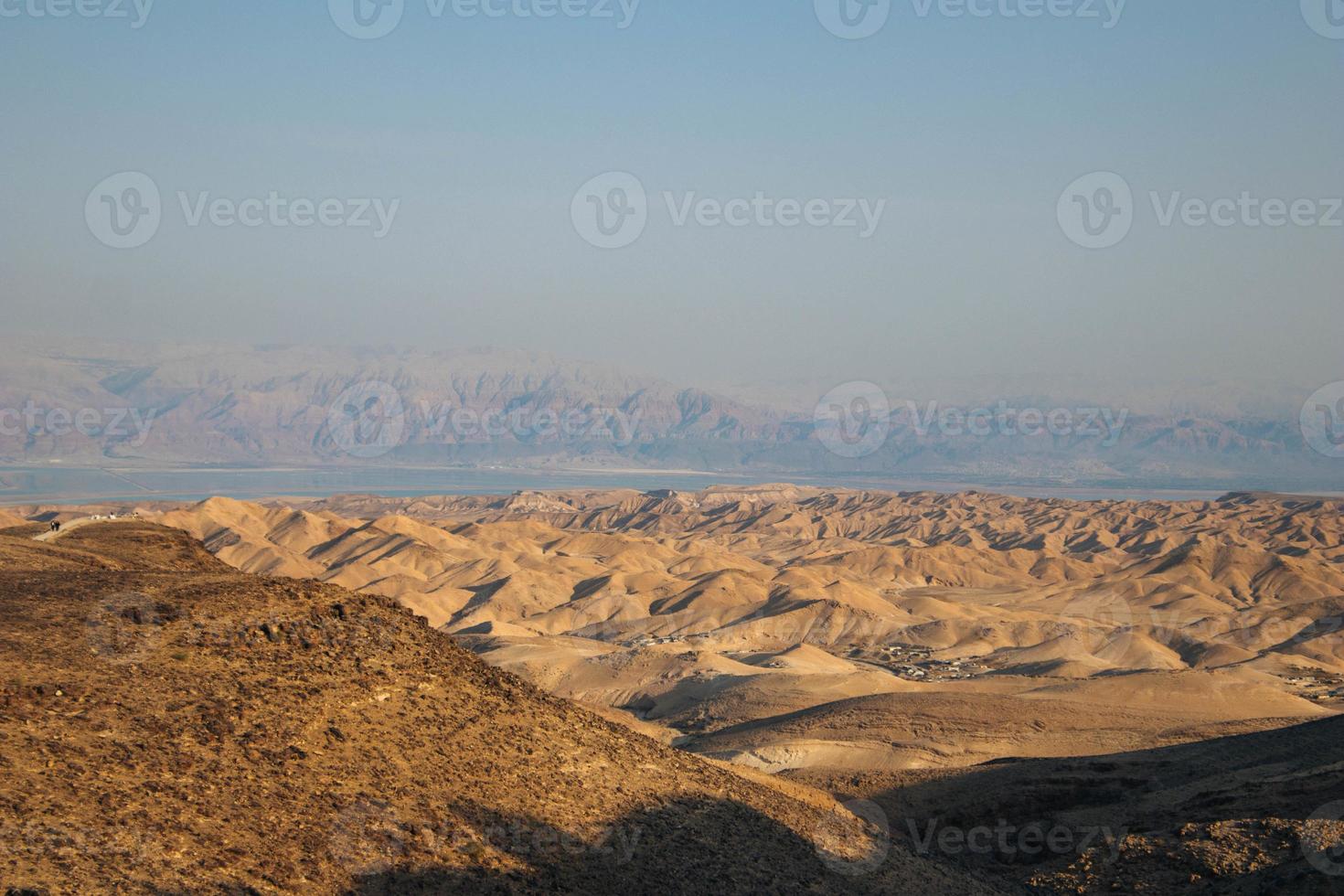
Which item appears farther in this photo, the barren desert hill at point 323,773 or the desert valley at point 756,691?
the desert valley at point 756,691

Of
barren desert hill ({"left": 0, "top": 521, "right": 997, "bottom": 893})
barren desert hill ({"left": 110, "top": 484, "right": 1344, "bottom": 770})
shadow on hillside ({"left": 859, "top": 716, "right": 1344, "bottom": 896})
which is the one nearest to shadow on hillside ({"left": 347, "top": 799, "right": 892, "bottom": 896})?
barren desert hill ({"left": 0, "top": 521, "right": 997, "bottom": 893})

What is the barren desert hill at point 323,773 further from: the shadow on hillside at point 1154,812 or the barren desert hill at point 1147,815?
the shadow on hillside at point 1154,812

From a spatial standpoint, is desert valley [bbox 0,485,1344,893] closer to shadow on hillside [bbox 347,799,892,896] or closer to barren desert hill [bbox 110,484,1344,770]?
shadow on hillside [bbox 347,799,892,896]

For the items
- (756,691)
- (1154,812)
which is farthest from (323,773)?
(756,691)

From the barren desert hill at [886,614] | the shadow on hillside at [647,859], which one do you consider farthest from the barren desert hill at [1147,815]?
the barren desert hill at [886,614]

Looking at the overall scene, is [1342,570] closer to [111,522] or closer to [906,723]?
[906,723]

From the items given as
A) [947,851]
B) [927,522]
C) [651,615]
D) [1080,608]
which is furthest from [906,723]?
[927,522]
